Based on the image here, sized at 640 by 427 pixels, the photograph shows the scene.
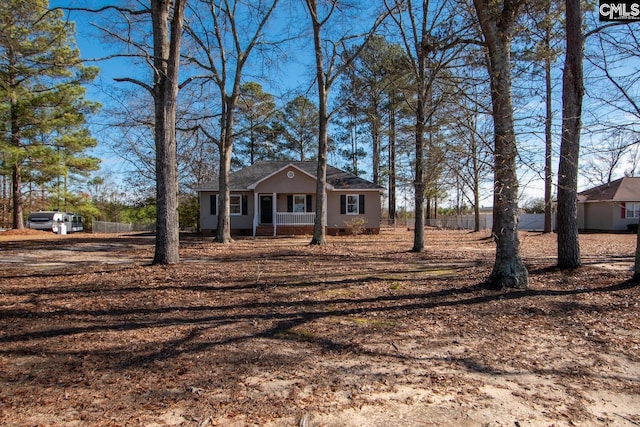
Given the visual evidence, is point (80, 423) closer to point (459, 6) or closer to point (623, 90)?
point (459, 6)

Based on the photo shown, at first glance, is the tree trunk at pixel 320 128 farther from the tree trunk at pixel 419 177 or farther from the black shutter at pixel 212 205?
the black shutter at pixel 212 205

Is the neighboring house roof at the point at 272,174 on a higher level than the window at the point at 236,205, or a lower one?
higher

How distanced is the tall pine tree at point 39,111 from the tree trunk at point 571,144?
1793cm

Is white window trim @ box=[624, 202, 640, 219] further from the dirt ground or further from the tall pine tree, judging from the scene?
the tall pine tree

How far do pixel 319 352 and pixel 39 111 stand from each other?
2204 centimetres

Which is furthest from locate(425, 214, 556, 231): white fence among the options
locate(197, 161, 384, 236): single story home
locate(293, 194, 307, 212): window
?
locate(293, 194, 307, 212): window

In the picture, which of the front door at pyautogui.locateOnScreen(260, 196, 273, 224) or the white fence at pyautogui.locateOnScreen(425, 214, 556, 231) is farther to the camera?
the white fence at pyautogui.locateOnScreen(425, 214, 556, 231)

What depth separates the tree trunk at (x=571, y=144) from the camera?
6.84 metres

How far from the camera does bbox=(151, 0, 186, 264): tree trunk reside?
25.7ft

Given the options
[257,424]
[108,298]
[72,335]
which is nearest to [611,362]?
[257,424]

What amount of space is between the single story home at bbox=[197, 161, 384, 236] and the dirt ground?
46.8 ft

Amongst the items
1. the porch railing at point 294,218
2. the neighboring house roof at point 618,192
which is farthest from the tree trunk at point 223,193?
the neighboring house roof at point 618,192

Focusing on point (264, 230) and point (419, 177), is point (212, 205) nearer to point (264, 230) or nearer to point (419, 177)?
point (264, 230)

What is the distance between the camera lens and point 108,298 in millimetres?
5348
